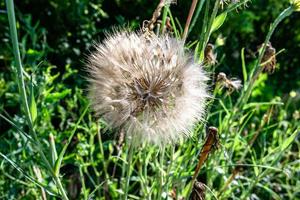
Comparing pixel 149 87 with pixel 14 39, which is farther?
pixel 149 87

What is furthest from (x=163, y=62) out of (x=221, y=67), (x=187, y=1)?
(x=221, y=67)

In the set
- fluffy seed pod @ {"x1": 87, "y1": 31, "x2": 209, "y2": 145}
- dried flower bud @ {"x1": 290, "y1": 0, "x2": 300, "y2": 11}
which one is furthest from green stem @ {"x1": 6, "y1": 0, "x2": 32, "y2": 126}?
dried flower bud @ {"x1": 290, "y1": 0, "x2": 300, "y2": 11}

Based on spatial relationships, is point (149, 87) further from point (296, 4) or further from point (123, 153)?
point (123, 153)

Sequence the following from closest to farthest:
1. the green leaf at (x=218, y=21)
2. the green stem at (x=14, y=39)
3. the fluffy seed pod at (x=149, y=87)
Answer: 1. the green stem at (x=14, y=39)
2. the fluffy seed pod at (x=149, y=87)
3. the green leaf at (x=218, y=21)

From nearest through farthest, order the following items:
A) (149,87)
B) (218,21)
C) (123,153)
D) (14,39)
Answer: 1. (14,39)
2. (149,87)
3. (218,21)
4. (123,153)

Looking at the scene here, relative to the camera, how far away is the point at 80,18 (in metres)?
3.29

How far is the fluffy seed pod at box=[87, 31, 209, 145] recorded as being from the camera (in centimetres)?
132

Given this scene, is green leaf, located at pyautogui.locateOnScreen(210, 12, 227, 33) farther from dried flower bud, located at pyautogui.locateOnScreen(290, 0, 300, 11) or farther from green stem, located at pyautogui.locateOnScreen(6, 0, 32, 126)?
green stem, located at pyautogui.locateOnScreen(6, 0, 32, 126)

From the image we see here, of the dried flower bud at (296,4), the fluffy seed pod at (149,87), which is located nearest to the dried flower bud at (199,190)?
the fluffy seed pod at (149,87)

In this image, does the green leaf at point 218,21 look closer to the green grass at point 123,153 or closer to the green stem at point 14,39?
the green grass at point 123,153

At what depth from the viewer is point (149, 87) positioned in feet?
4.34

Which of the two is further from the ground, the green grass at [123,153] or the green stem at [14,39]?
the green stem at [14,39]

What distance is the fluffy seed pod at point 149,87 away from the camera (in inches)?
51.9

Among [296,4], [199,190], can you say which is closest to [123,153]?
[199,190]
